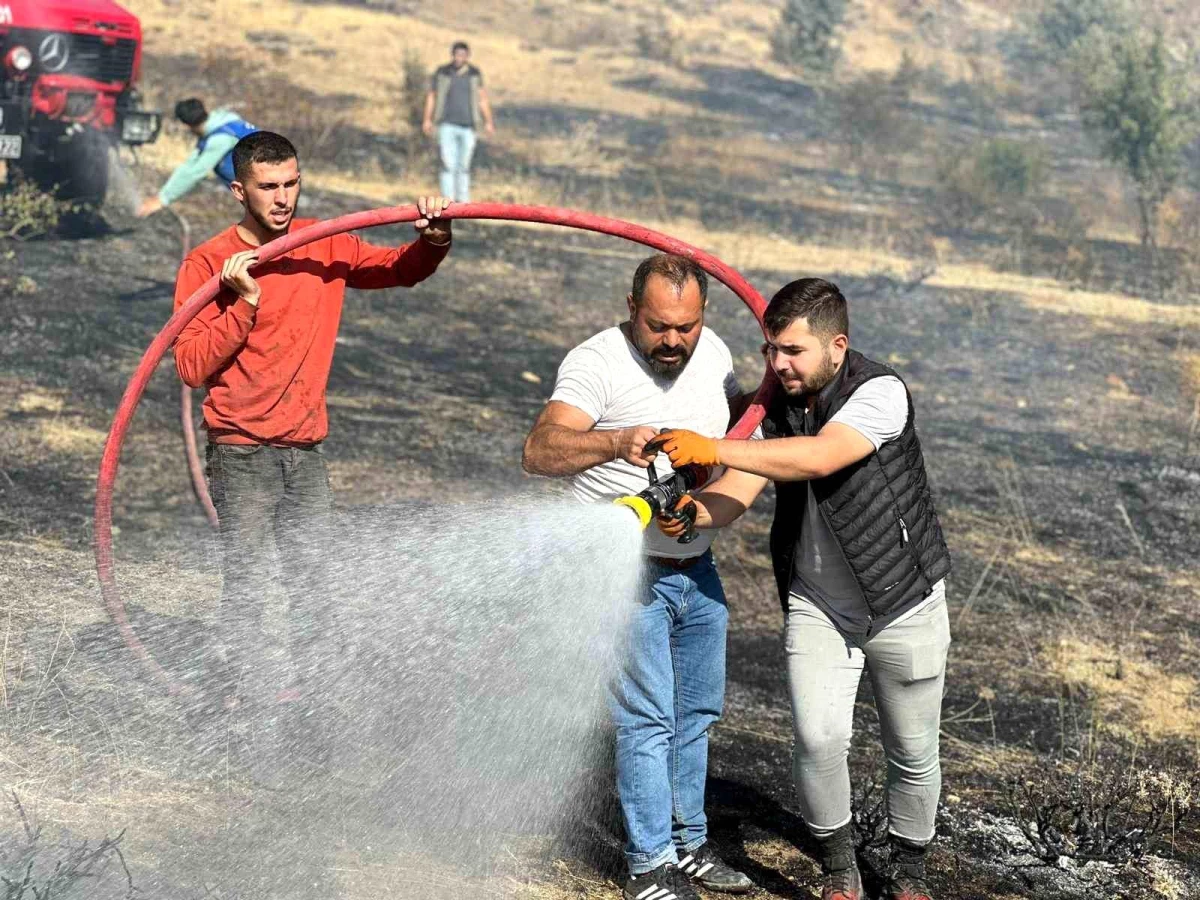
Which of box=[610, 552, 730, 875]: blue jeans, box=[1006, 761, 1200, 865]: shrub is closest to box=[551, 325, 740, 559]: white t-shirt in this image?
box=[610, 552, 730, 875]: blue jeans

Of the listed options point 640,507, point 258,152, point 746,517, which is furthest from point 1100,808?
point 746,517

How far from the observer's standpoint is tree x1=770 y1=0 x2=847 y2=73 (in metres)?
35.3

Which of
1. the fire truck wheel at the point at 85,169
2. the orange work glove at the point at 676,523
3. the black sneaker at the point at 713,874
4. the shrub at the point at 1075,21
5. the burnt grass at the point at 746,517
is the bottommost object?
the burnt grass at the point at 746,517

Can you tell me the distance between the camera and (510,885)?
4281 mm

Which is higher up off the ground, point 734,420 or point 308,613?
point 734,420

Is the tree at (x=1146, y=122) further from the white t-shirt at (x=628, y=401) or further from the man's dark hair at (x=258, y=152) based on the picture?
the man's dark hair at (x=258, y=152)

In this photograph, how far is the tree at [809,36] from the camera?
3531 cm

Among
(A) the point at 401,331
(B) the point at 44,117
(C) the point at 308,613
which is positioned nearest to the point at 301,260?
(C) the point at 308,613

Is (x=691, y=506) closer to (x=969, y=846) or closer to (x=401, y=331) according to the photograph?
(x=969, y=846)

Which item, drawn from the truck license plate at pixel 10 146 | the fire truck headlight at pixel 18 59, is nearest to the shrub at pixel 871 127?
the fire truck headlight at pixel 18 59

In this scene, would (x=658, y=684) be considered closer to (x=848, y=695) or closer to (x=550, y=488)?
(x=848, y=695)

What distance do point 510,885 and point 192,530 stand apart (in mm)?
3929

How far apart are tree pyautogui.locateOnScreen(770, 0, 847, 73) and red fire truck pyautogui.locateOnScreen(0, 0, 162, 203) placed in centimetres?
2304

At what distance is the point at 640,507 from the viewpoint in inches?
151
